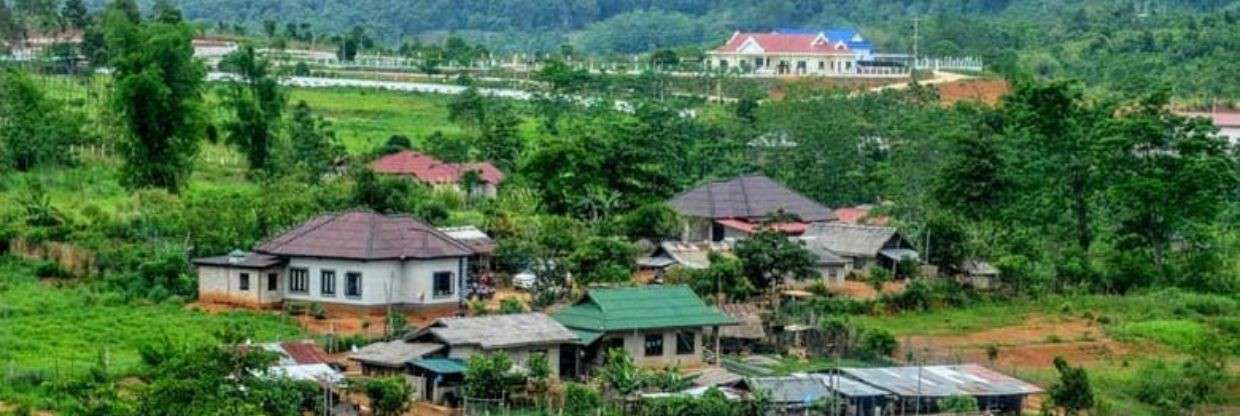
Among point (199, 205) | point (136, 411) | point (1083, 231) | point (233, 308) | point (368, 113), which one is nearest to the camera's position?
point (136, 411)

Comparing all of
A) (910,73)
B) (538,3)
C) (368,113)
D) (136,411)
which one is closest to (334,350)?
(136,411)

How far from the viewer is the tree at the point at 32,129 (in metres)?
43.8

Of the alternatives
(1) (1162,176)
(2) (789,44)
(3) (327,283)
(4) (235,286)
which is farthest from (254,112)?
(2) (789,44)

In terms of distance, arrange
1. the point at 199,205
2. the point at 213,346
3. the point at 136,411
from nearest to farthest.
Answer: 1. the point at 136,411
2. the point at 213,346
3. the point at 199,205

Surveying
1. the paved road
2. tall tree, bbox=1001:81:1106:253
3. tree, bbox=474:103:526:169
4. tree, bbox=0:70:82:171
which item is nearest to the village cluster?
tall tree, bbox=1001:81:1106:253

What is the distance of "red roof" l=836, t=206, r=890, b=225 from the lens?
45250 millimetres

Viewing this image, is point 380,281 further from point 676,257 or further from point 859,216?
point 859,216

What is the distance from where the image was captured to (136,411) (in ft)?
66.3

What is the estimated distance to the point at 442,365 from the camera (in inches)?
→ 1060

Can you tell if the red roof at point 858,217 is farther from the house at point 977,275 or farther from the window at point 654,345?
the window at point 654,345

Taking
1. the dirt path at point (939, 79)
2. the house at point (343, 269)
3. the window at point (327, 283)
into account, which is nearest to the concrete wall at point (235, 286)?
the house at point (343, 269)

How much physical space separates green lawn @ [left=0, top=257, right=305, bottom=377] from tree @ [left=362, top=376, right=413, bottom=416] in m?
3.43

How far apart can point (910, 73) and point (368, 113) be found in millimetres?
23892

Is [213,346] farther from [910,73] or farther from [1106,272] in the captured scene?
[910,73]
